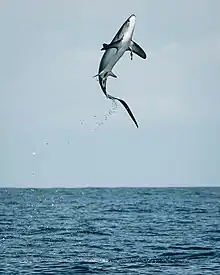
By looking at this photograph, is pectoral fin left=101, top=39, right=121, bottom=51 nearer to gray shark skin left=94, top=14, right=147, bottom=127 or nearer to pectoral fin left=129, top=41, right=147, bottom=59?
gray shark skin left=94, top=14, right=147, bottom=127

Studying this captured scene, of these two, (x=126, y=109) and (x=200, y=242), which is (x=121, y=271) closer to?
(x=200, y=242)

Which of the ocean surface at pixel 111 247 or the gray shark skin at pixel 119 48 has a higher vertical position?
the gray shark skin at pixel 119 48

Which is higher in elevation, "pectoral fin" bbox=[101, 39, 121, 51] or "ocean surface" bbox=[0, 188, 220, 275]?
"pectoral fin" bbox=[101, 39, 121, 51]

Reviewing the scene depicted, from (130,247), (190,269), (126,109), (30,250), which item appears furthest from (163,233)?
(126,109)

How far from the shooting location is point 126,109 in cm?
1478

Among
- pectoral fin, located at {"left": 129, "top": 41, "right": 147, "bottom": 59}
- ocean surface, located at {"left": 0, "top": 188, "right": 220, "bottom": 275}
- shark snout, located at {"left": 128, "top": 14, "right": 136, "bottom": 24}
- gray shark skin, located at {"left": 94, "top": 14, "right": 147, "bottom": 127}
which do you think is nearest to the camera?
shark snout, located at {"left": 128, "top": 14, "right": 136, "bottom": 24}

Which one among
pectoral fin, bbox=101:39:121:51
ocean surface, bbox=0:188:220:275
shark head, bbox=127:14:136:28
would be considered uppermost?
shark head, bbox=127:14:136:28

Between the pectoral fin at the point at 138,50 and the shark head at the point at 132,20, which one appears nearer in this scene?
the shark head at the point at 132,20

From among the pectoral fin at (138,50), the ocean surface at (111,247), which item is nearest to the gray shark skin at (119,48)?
the pectoral fin at (138,50)

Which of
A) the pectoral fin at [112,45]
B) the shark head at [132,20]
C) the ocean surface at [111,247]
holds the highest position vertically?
the shark head at [132,20]

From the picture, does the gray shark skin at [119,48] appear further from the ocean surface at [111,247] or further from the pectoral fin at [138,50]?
the ocean surface at [111,247]

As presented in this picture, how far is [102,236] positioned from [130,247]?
7289 mm

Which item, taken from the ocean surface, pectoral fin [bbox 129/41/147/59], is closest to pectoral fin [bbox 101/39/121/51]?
pectoral fin [bbox 129/41/147/59]

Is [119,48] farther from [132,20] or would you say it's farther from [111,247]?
[111,247]
